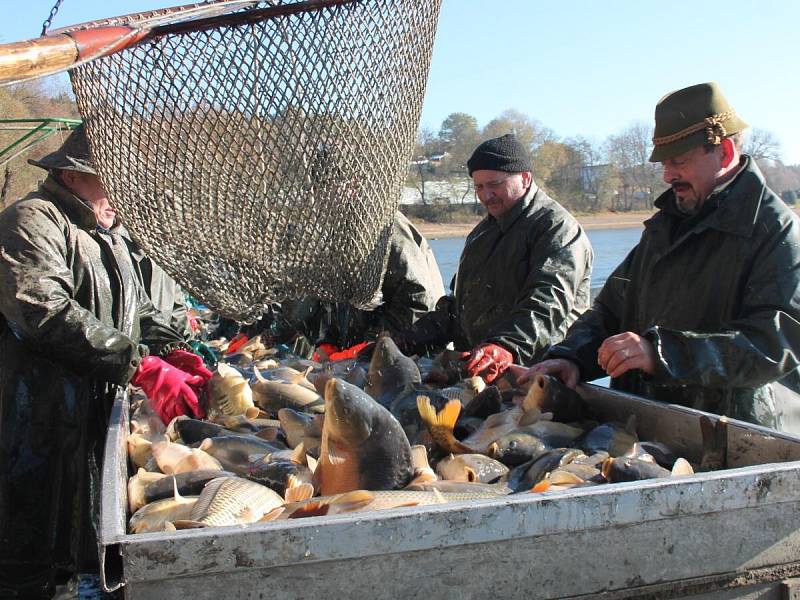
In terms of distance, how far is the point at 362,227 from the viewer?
4008mm

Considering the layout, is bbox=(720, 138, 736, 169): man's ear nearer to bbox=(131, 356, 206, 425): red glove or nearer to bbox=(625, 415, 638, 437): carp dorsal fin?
bbox=(625, 415, 638, 437): carp dorsal fin

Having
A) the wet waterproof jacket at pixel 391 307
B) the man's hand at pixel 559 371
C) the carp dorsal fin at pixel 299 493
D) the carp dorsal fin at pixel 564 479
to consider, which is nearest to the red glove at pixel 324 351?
the wet waterproof jacket at pixel 391 307

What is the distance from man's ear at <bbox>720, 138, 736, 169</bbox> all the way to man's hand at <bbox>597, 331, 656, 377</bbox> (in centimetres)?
80

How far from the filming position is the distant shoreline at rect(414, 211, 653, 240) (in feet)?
174

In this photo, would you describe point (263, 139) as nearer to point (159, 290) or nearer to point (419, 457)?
point (419, 457)

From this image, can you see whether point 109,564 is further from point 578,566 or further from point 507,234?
point 507,234

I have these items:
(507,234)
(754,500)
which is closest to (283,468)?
(754,500)

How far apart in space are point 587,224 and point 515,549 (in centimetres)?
6069

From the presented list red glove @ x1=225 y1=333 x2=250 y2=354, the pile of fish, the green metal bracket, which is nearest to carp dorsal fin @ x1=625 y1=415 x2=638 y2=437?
the pile of fish

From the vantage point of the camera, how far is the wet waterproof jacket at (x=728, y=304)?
2977 mm

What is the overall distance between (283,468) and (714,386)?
1.53 meters

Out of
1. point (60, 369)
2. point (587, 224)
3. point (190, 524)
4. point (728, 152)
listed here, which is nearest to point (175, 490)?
point (190, 524)

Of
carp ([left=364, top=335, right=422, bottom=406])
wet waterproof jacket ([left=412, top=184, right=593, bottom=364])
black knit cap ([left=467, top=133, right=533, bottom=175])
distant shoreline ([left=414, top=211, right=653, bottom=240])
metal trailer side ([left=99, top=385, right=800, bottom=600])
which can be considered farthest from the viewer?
distant shoreline ([left=414, top=211, right=653, bottom=240])

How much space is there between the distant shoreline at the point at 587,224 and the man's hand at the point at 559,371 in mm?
44194
